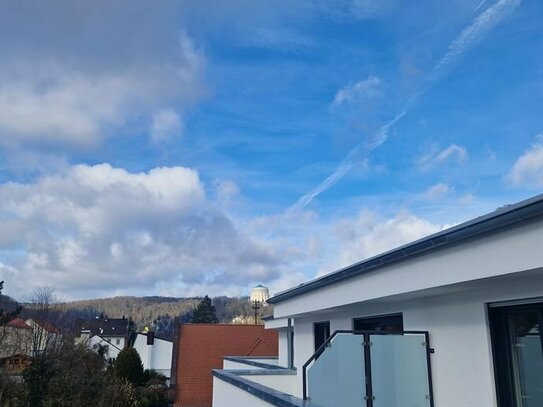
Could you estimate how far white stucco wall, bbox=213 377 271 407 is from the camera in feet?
22.4

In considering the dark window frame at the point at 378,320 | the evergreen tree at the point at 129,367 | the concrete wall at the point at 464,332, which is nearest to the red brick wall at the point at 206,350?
the evergreen tree at the point at 129,367

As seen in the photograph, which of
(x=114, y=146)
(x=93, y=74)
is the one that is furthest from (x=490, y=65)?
(x=114, y=146)

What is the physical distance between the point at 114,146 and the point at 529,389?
14.5 m

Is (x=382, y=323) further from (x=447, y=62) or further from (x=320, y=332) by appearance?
(x=447, y=62)

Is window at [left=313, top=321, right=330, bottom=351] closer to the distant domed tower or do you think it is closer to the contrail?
the contrail

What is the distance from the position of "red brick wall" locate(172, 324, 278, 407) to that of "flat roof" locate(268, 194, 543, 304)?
19.2 metres

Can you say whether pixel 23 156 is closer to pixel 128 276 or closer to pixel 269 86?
pixel 269 86

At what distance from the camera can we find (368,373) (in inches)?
231

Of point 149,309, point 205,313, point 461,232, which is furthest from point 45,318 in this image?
point 149,309

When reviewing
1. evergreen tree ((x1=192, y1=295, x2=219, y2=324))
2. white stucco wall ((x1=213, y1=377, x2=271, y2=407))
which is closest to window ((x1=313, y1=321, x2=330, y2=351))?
white stucco wall ((x1=213, y1=377, x2=271, y2=407))

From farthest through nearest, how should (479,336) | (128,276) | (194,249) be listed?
(128,276) < (194,249) < (479,336)

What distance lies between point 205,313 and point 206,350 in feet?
148

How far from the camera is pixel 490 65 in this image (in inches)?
412

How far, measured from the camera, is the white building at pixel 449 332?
4531mm
